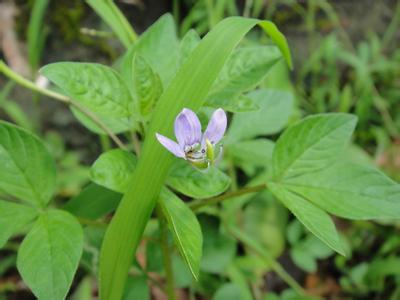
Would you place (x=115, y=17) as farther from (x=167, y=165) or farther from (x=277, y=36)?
(x=167, y=165)

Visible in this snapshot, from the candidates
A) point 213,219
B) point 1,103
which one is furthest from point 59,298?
point 1,103

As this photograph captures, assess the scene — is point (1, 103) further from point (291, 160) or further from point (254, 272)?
point (291, 160)

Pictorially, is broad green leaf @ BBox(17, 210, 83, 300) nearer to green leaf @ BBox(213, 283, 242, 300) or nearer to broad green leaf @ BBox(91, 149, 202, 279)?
broad green leaf @ BBox(91, 149, 202, 279)

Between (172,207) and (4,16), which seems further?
(4,16)

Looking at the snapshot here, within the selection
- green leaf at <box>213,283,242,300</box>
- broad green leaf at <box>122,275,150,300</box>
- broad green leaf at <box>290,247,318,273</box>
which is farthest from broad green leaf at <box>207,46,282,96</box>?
broad green leaf at <box>290,247,318,273</box>

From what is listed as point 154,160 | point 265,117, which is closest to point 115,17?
point 265,117

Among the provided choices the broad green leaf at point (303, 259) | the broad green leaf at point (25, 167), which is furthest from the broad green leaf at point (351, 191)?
the broad green leaf at point (303, 259)
